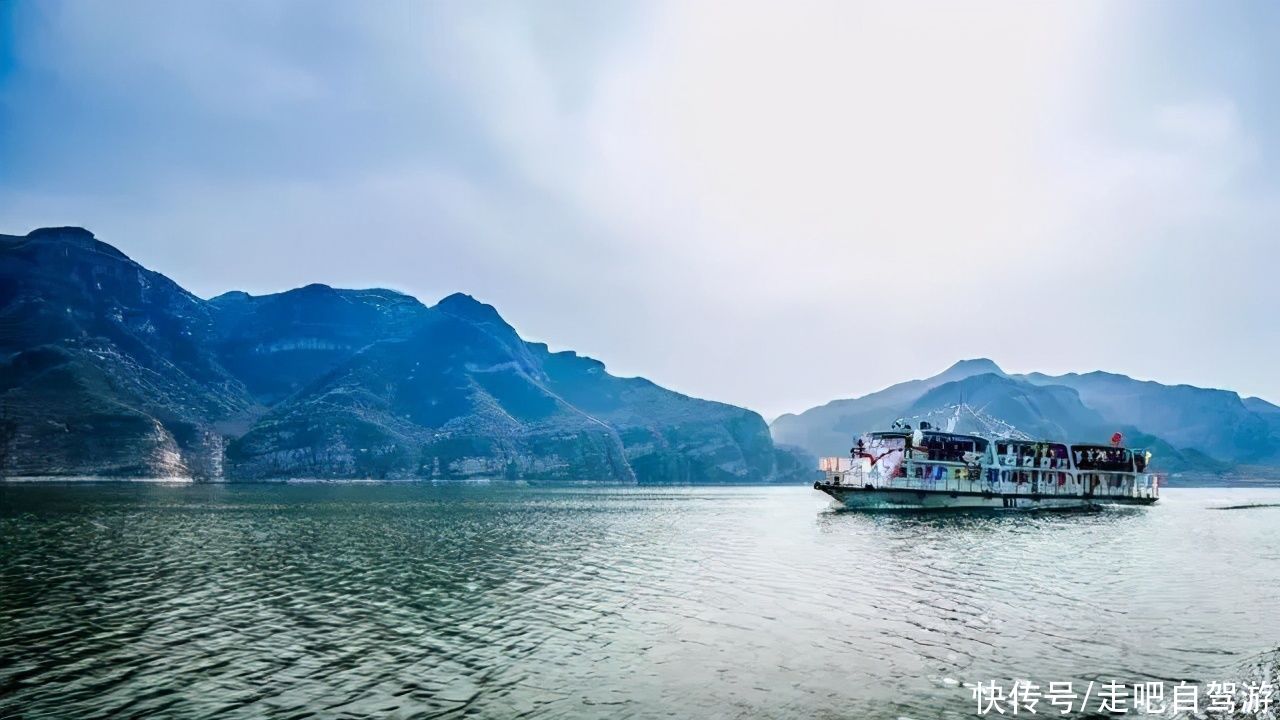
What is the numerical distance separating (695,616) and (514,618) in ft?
29.5

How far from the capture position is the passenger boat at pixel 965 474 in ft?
383

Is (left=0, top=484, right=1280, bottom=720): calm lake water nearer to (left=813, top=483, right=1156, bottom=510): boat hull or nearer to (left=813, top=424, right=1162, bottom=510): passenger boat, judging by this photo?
(left=813, top=483, right=1156, bottom=510): boat hull

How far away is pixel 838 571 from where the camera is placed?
51.1 meters

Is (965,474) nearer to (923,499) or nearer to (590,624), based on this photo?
(923,499)

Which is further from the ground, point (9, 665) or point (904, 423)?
point (904, 423)

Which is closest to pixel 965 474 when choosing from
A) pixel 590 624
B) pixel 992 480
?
pixel 992 480

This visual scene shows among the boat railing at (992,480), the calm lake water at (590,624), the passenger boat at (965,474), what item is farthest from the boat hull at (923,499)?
the calm lake water at (590,624)

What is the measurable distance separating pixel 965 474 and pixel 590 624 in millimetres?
106780

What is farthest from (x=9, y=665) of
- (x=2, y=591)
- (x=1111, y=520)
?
(x=1111, y=520)

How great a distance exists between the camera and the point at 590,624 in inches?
1294

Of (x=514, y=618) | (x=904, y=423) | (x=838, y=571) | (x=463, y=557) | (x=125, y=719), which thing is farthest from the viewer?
(x=904, y=423)

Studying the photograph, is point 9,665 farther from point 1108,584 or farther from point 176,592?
point 1108,584

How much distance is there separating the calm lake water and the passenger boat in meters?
48.7

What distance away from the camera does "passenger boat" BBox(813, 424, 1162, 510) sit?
117m
